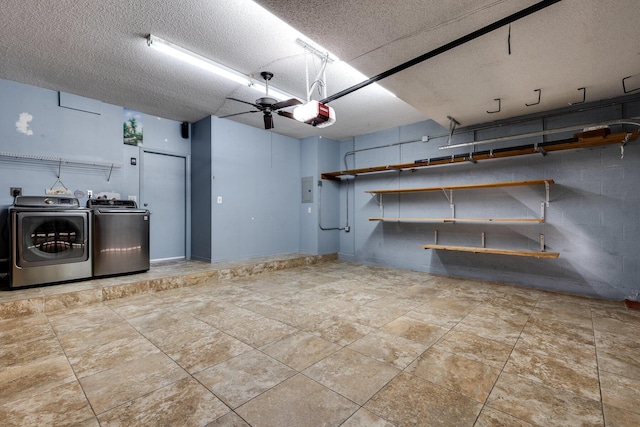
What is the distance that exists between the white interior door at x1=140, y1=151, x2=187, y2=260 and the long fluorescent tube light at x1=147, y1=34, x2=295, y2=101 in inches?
105

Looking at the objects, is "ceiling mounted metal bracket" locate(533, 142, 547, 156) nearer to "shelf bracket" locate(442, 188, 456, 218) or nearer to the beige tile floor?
"shelf bracket" locate(442, 188, 456, 218)

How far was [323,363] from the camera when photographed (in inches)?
81.7

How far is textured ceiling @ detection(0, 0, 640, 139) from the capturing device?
2207mm

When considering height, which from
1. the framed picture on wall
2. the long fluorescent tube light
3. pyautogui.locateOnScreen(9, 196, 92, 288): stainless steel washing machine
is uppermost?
the long fluorescent tube light

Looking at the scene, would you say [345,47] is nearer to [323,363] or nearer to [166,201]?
[323,363]

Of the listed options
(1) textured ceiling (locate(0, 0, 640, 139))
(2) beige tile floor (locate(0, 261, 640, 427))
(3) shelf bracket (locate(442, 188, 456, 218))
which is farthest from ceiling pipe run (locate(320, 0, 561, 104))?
(3) shelf bracket (locate(442, 188, 456, 218))

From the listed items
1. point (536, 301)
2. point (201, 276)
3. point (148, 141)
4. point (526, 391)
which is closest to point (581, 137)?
point (536, 301)

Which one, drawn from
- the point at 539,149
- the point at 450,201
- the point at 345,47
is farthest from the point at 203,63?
the point at 539,149

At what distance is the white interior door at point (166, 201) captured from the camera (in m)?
5.33

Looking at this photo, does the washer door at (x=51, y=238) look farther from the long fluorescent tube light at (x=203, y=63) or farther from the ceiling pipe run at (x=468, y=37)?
the ceiling pipe run at (x=468, y=37)

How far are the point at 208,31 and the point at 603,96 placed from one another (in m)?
4.78

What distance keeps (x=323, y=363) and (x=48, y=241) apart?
3.92 m

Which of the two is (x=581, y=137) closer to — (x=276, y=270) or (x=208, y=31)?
(x=208, y=31)

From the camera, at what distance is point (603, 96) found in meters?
3.61
